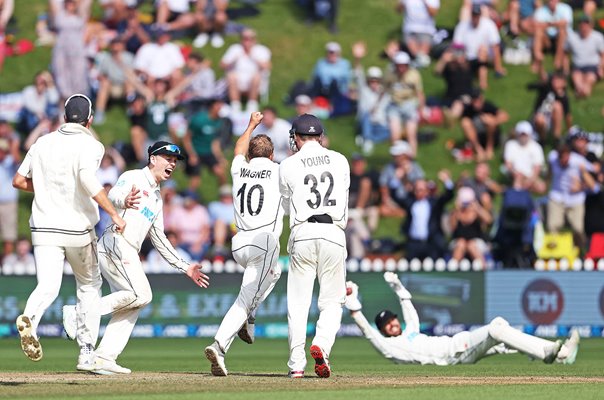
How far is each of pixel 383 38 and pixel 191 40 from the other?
4.21 m

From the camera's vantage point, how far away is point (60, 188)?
1279 cm

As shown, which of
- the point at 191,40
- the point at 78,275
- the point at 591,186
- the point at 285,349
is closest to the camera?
the point at 78,275

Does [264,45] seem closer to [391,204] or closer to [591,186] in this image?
[391,204]

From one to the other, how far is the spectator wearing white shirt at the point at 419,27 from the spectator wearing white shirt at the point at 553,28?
213 centimetres

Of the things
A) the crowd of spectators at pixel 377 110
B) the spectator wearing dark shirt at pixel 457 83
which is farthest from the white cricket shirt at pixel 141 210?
the spectator wearing dark shirt at pixel 457 83

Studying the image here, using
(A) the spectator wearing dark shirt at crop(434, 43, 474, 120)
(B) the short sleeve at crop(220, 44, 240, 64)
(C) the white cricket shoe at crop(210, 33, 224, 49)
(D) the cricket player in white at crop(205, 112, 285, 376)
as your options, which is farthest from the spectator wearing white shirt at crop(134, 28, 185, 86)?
(D) the cricket player in white at crop(205, 112, 285, 376)

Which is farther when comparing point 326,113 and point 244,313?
point 326,113

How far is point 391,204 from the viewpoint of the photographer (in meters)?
25.9

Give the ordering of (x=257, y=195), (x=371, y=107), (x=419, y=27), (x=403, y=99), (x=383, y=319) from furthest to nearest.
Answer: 1. (x=419, y=27)
2. (x=371, y=107)
3. (x=403, y=99)
4. (x=383, y=319)
5. (x=257, y=195)

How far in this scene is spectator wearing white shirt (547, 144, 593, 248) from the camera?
25062 mm

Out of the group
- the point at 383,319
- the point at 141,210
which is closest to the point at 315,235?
the point at 141,210

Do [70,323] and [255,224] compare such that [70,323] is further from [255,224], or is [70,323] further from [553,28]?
[553,28]

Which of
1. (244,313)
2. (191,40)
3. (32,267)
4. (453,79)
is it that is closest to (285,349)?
(32,267)

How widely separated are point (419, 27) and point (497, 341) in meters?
14.9
